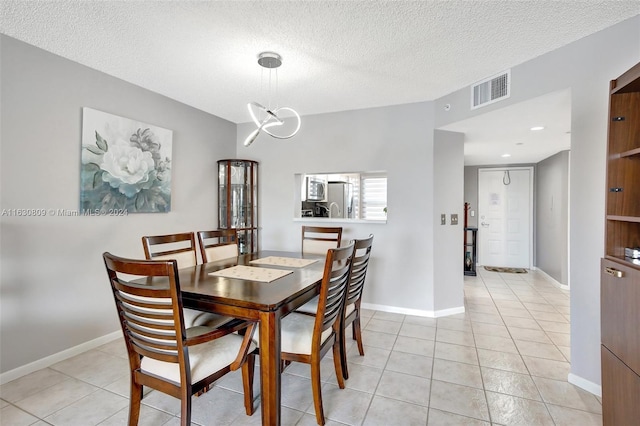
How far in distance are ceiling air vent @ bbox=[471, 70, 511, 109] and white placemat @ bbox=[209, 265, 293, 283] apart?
92.7 inches

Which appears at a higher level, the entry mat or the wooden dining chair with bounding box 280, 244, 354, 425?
the wooden dining chair with bounding box 280, 244, 354, 425

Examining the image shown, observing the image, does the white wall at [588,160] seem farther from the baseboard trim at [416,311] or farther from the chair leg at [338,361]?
the chair leg at [338,361]

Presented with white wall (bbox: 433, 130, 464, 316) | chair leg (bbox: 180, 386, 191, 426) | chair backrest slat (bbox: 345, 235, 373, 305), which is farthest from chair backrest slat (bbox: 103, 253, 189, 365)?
white wall (bbox: 433, 130, 464, 316)

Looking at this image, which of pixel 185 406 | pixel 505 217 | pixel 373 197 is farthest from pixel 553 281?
pixel 185 406

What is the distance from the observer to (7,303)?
2145 mm

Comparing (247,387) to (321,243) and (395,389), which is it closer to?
(395,389)

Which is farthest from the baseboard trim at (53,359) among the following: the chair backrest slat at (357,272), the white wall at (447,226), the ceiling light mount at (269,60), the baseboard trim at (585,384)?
the baseboard trim at (585,384)

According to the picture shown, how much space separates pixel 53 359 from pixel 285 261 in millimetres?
1952

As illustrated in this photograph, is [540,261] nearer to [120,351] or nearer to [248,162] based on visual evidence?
[248,162]

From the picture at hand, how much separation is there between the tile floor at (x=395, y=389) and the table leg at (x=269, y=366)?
0.37m

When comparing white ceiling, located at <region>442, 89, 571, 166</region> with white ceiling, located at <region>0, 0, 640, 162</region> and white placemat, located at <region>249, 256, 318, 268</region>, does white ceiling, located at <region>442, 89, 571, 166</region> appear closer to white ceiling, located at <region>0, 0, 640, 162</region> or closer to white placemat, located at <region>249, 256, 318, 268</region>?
white ceiling, located at <region>0, 0, 640, 162</region>

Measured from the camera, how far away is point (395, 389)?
203 cm

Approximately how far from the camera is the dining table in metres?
1.43

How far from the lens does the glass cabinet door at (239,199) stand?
400 cm
